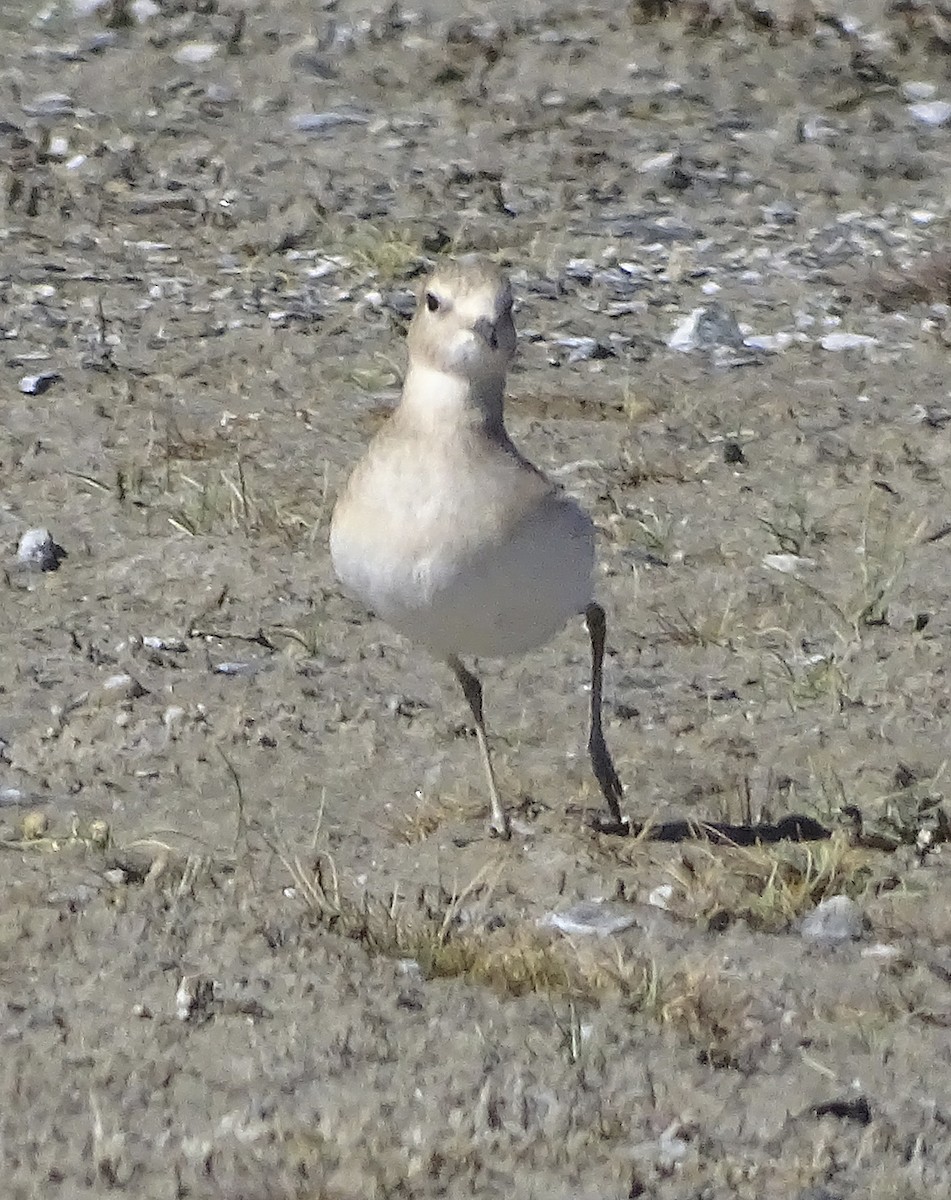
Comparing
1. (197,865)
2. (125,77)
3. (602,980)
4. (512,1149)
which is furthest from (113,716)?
Answer: (125,77)

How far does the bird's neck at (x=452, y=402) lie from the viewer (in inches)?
177

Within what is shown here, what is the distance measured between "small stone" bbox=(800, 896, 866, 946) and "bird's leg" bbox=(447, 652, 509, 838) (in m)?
0.68

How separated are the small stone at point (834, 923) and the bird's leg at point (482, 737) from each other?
0.68 metres

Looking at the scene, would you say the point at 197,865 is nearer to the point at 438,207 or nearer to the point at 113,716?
the point at 113,716

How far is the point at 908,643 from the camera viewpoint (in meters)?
5.65

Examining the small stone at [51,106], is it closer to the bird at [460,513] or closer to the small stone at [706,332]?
the small stone at [706,332]

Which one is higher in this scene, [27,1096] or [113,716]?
[27,1096]

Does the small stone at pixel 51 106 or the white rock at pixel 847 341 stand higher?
the white rock at pixel 847 341

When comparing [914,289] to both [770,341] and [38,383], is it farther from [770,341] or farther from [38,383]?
[38,383]

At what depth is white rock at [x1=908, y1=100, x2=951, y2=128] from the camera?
10750mm

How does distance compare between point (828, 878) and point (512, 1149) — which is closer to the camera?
point (512, 1149)

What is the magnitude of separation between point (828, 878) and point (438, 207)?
533cm

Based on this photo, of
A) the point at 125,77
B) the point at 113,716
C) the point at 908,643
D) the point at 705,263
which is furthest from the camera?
the point at 125,77

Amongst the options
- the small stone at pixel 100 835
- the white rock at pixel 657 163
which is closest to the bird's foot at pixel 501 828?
the small stone at pixel 100 835
